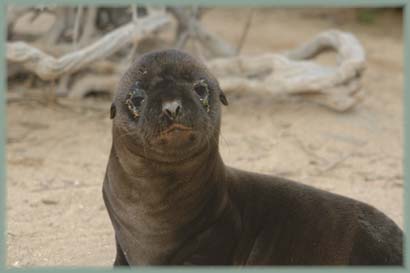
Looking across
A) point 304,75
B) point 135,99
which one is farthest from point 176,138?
point 304,75

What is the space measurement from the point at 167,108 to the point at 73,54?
139 inches

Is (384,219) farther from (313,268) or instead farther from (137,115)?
(137,115)

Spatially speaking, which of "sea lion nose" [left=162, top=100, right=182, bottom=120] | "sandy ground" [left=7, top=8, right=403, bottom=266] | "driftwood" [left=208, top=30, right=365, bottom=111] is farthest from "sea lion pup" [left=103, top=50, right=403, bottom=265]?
"driftwood" [left=208, top=30, right=365, bottom=111]

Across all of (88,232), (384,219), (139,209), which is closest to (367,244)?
(384,219)

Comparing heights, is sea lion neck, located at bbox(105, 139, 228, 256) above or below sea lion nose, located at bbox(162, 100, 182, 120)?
below

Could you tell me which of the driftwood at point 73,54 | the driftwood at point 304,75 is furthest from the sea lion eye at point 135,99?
the driftwood at point 304,75

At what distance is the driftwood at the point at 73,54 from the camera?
6.49 meters

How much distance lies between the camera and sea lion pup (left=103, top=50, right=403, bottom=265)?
11.6ft

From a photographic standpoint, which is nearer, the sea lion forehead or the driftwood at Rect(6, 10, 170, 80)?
the sea lion forehead

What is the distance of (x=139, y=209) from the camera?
12.6 ft

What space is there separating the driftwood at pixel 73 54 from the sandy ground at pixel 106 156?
1.90 ft

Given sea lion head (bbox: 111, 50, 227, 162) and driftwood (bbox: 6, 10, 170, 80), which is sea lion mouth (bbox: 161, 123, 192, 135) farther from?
driftwood (bbox: 6, 10, 170, 80)

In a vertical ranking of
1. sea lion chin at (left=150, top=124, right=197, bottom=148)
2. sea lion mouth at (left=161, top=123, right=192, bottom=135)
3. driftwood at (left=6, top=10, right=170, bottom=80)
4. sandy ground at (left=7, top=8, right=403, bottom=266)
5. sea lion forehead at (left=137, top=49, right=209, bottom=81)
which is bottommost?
sandy ground at (left=7, top=8, right=403, bottom=266)

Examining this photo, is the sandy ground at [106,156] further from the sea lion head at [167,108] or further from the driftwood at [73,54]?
the sea lion head at [167,108]
